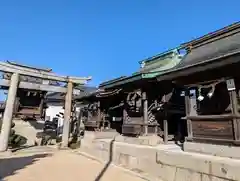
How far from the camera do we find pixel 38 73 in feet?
46.9

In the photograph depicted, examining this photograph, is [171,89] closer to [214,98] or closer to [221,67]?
[214,98]

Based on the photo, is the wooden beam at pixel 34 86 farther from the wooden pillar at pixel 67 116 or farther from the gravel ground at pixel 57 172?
the gravel ground at pixel 57 172

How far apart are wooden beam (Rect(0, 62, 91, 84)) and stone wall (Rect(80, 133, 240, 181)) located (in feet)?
20.1

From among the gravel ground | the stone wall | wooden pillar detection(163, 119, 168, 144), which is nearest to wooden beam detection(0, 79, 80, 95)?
the gravel ground

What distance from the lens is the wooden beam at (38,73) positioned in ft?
41.7

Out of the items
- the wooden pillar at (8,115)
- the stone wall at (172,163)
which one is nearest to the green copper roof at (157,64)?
the stone wall at (172,163)

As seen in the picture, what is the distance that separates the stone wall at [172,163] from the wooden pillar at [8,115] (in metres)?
5.90

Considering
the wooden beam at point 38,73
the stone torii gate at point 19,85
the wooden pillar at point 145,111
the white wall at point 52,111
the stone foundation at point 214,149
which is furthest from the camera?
the white wall at point 52,111

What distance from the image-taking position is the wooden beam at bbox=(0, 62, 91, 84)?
12.7 m

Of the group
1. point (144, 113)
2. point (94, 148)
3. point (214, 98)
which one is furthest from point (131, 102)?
point (214, 98)

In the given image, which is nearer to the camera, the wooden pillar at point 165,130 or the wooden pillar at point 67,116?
the wooden pillar at point 165,130

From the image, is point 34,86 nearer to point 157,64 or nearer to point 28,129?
point 28,129

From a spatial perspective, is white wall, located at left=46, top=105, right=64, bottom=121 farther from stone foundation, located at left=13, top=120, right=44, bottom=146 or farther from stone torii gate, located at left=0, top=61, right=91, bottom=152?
stone torii gate, located at left=0, top=61, right=91, bottom=152

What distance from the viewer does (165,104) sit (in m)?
11.4
